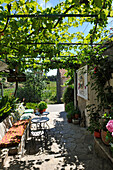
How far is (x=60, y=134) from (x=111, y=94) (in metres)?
2.71

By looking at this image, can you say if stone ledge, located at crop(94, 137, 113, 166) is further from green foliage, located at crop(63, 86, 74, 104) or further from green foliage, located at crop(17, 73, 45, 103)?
green foliage, located at crop(17, 73, 45, 103)

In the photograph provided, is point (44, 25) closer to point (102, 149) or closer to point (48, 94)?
point (102, 149)

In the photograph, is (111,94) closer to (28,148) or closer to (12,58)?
(28,148)

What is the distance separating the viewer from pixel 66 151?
131 inches

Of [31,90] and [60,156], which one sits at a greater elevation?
[31,90]

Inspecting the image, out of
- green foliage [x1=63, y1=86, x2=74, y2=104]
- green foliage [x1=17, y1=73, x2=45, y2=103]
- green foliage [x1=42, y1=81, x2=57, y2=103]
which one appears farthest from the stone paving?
green foliage [x1=42, y1=81, x2=57, y2=103]

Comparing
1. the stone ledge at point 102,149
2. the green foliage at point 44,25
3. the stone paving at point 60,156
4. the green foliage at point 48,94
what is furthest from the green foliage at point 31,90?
the stone ledge at point 102,149

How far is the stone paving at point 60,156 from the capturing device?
2.64 m

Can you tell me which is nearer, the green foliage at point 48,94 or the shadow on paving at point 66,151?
the shadow on paving at point 66,151

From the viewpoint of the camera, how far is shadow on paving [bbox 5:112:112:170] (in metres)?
2.67

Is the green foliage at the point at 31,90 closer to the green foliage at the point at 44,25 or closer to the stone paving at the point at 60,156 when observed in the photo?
Answer: the green foliage at the point at 44,25

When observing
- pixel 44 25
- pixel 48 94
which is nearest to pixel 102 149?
pixel 44 25

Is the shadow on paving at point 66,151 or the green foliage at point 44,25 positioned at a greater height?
the green foliage at point 44,25

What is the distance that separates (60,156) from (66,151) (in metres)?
0.30
